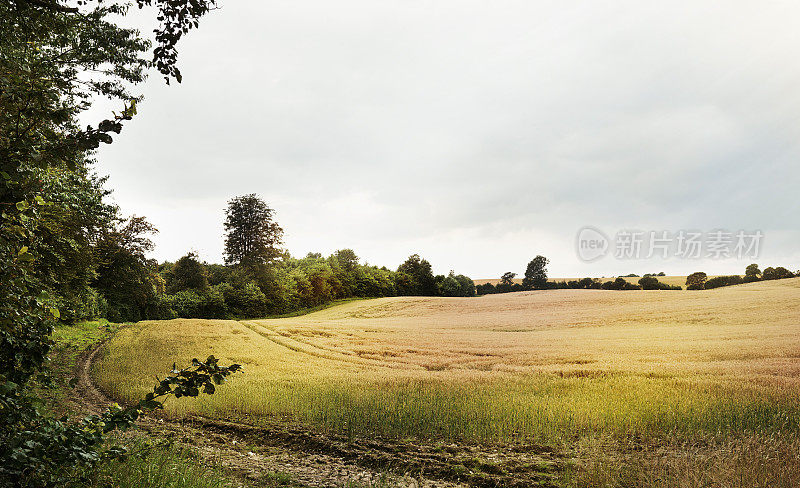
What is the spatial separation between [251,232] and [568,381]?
47.1m

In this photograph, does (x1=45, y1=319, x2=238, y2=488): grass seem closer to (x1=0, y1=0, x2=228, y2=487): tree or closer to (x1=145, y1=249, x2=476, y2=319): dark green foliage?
(x1=0, y1=0, x2=228, y2=487): tree

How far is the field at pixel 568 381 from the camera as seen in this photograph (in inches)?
280

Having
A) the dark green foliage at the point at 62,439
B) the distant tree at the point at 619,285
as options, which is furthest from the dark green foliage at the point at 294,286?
the dark green foliage at the point at 62,439

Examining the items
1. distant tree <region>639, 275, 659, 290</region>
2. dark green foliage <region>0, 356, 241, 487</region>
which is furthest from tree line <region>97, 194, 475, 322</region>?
dark green foliage <region>0, 356, 241, 487</region>

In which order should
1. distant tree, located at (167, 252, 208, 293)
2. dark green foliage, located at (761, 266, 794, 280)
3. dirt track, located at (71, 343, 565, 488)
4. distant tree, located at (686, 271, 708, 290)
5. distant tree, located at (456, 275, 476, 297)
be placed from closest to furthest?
dirt track, located at (71, 343, 565, 488) → dark green foliage, located at (761, 266, 794, 280) → distant tree, located at (686, 271, 708, 290) → distant tree, located at (167, 252, 208, 293) → distant tree, located at (456, 275, 476, 297)

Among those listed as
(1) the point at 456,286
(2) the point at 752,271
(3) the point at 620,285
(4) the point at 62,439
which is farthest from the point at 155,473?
(1) the point at 456,286

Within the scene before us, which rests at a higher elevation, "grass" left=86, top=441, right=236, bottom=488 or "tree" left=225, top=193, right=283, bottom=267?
"tree" left=225, top=193, right=283, bottom=267

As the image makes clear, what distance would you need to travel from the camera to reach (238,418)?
10250 mm

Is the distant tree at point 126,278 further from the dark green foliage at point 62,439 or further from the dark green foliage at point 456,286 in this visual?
the dark green foliage at point 62,439

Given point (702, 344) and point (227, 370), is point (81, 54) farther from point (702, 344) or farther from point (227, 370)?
point (702, 344)

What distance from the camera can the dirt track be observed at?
668cm

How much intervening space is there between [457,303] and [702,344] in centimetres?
2123

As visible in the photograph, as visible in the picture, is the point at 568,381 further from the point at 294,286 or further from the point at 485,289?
the point at 294,286

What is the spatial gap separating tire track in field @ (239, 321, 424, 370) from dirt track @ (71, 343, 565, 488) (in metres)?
6.56
